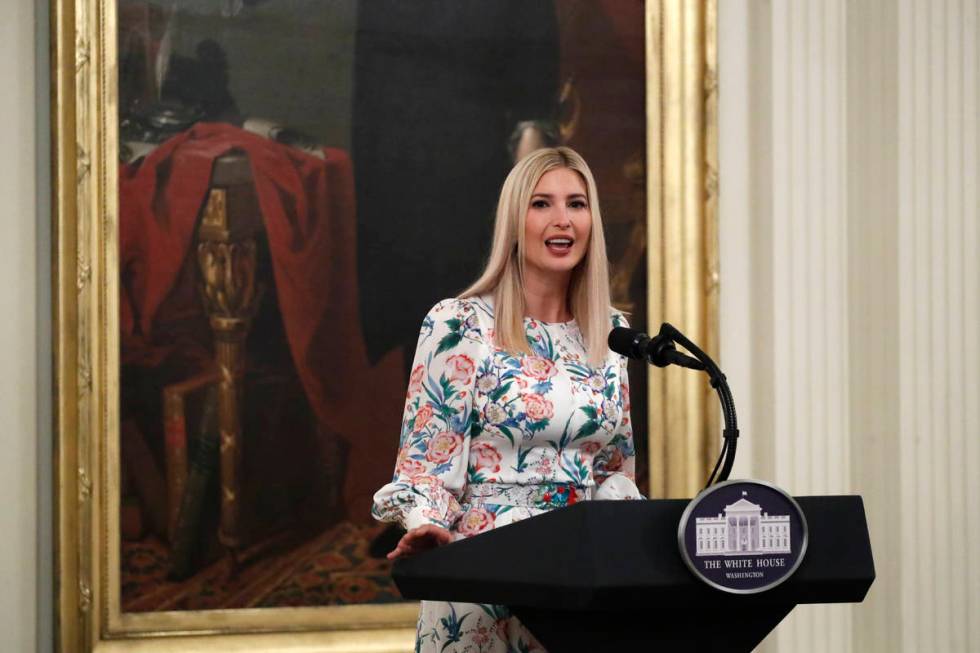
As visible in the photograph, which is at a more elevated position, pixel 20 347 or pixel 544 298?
pixel 544 298

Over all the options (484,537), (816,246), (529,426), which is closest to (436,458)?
(529,426)

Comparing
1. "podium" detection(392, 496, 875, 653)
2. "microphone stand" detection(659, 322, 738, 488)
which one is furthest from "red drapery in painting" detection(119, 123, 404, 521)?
"microphone stand" detection(659, 322, 738, 488)

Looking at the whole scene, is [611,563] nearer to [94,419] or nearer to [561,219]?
[561,219]

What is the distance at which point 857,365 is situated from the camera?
511 centimetres

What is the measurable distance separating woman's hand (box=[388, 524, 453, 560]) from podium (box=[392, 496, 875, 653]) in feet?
0.18

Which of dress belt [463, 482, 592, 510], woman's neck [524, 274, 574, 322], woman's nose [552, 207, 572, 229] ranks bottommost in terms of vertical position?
dress belt [463, 482, 592, 510]

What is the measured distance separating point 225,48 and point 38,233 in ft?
3.14

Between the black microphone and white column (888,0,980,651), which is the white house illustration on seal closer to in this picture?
the black microphone

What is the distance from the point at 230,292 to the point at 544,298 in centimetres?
186

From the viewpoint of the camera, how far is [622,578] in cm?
201

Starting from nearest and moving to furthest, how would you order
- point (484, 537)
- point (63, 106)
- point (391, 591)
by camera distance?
point (484, 537)
point (63, 106)
point (391, 591)

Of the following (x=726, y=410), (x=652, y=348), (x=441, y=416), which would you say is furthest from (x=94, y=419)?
(x=726, y=410)

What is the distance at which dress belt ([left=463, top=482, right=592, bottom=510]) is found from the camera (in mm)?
2877

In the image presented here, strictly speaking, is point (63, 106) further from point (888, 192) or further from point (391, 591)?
point (888, 192)
